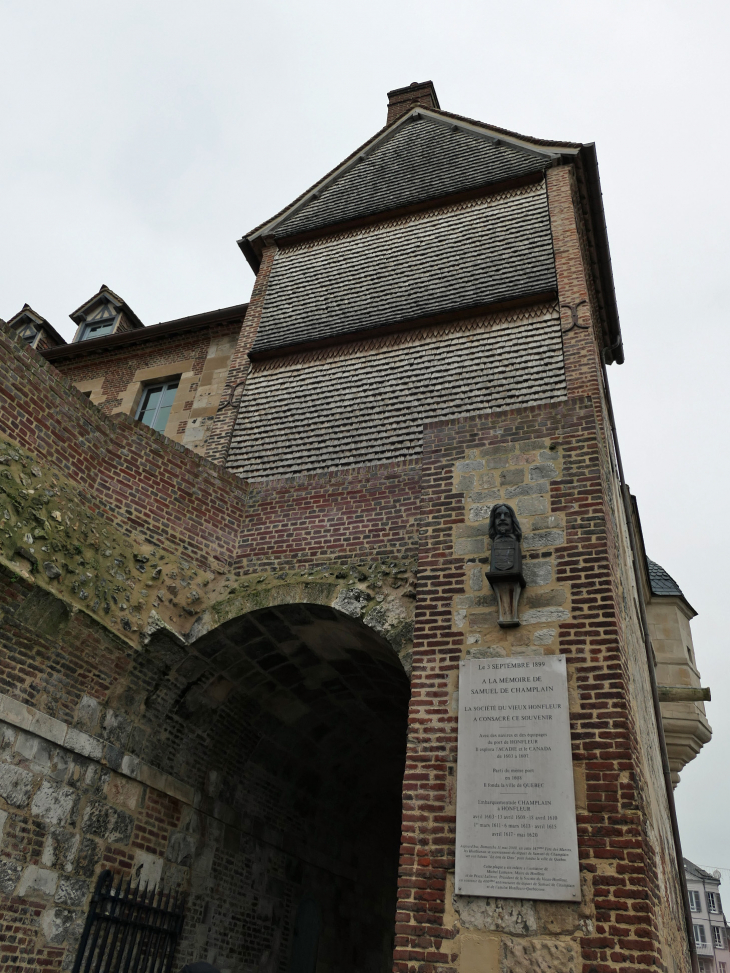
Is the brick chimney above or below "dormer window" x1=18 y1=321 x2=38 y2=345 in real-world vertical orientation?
above

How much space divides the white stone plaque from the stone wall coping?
3708mm

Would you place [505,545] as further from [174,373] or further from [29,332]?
[29,332]

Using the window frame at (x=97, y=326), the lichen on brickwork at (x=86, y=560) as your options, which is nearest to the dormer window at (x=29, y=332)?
the window frame at (x=97, y=326)

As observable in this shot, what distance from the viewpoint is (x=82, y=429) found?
25.8 ft

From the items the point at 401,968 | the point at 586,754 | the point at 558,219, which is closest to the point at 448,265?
the point at 558,219

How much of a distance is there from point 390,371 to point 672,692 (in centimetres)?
735

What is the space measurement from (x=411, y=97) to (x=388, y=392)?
9.53m

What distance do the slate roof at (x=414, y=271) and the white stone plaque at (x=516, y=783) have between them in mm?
6322

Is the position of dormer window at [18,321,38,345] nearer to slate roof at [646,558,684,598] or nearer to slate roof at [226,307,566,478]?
slate roof at [226,307,566,478]

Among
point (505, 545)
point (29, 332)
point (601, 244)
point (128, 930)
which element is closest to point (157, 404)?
point (29, 332)

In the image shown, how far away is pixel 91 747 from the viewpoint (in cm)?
710

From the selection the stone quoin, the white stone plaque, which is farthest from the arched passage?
the white stone plaque

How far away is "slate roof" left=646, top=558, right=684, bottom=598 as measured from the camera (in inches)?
546

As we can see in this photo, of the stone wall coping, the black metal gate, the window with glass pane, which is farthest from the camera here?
the window with glass pane
